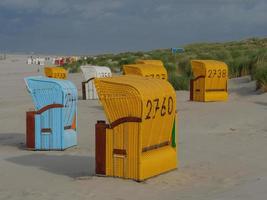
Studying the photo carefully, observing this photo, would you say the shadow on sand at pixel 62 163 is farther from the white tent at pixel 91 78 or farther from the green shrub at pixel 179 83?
the green shrub at pixel 179 83

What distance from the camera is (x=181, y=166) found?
10297 millimetres

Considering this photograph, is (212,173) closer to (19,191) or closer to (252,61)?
(19,191)

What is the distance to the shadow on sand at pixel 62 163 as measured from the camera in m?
9.94

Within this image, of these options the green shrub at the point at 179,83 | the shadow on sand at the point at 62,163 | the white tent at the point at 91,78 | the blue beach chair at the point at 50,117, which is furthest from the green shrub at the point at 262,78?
the shadow on sand at the point at 62,163

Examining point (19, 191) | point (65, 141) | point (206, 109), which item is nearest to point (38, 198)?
point (19, 191)

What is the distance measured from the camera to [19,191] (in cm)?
848

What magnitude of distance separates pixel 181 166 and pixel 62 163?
2.00 meters

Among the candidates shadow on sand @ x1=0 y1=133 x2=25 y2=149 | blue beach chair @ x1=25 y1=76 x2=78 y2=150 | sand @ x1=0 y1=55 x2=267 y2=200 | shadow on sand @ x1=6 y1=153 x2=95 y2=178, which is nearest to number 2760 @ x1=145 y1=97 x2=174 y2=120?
sand @ x1=0 y1=55 x2=267 y2=200

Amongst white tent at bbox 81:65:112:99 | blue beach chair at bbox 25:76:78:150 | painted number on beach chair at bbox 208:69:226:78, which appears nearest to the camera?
blue beach chair at bbox 25:76:78:150

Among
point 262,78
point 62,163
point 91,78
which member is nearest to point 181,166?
point 62,163

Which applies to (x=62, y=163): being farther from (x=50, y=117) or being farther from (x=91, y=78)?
(x=91, y=78)

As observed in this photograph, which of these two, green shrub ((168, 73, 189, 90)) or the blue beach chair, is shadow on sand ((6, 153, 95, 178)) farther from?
green shrub ((168, 73, 189, 90))

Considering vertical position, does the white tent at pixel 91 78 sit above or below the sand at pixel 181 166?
above

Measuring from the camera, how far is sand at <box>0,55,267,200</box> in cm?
830
